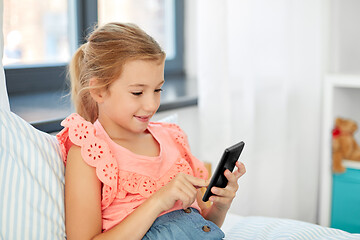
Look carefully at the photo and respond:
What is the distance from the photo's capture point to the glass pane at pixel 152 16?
232 centimetres

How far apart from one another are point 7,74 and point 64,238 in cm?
94

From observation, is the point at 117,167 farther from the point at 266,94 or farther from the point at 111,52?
the point at 266,94

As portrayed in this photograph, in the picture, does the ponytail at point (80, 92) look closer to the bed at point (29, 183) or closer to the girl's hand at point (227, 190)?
the bed at point (29, 183)

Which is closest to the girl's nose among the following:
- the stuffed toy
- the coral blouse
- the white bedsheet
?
the coral blouse

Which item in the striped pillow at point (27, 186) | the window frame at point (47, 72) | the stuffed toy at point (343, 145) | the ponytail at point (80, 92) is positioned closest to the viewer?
the striped pillow at point (27, 186)

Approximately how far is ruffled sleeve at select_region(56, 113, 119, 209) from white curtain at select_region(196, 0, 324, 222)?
2.90ft

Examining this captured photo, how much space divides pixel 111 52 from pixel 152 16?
1495 millimetres

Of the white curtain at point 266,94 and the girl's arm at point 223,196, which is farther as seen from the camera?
the white curtain at point 266,94

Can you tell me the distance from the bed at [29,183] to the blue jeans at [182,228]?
0.60 ft

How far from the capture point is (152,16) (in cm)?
246

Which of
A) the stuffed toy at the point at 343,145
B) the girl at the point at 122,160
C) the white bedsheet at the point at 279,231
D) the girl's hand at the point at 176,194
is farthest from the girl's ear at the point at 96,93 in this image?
the stuffed toy at the point at 343,145

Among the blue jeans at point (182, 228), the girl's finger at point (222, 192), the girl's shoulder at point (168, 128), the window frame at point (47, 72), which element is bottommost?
the blue jeans at point (182, 228)

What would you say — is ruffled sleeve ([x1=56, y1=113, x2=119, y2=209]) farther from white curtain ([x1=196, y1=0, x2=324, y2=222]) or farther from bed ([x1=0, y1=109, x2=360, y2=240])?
white curtain ([x1=196, y1=0, x2=324, y2=222])

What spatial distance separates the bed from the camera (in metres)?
0.88
